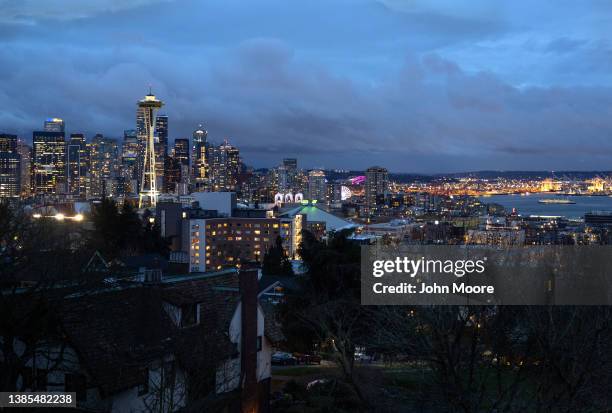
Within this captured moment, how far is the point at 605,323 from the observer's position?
1032 cm

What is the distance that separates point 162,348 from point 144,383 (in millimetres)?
609

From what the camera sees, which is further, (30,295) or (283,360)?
(283,360)

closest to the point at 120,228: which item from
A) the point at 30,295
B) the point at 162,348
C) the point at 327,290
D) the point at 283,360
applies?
the point at 327,290

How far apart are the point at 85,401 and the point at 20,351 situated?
1511 millimetres

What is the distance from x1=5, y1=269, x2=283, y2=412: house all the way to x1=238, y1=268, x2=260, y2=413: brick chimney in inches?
0.8

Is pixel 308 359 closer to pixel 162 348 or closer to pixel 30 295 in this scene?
pixel 162 348

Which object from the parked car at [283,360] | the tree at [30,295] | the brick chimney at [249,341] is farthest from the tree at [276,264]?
the tree at [30,295]

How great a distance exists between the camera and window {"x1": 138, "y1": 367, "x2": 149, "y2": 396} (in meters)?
10.1

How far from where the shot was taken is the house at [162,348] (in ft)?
31.4

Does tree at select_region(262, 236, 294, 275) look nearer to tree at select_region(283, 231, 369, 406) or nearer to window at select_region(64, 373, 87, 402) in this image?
tree at select_region(283, 231, 369, 406)

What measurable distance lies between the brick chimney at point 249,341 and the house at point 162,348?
20 mm

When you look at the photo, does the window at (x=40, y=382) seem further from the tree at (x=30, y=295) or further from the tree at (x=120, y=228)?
the tree at (x=120, y=228)

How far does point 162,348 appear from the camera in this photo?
10.5 m

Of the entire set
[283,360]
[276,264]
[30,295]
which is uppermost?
[30,295]
